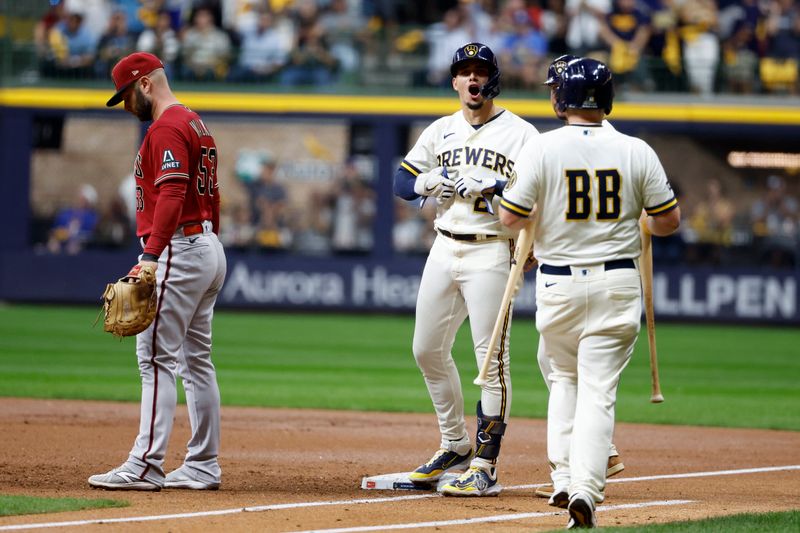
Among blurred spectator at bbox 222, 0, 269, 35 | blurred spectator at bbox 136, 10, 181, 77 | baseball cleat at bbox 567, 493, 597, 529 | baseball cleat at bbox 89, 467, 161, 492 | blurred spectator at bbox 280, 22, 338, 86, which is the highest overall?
blurred spectator at bbox 222, 0, 269, 35

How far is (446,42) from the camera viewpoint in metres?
22.0

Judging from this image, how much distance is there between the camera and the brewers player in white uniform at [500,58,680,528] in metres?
5.24

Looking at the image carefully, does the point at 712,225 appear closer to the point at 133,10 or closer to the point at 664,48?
the point at 664,48

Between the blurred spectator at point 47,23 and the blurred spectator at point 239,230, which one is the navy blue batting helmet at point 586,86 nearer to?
the blurred spectator at point 239,230

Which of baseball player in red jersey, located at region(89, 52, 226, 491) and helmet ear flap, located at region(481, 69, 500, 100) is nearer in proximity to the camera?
baseball player in red jersey, located at region(89, 52, 226, 491)

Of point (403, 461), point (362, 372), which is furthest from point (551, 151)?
point (362, 372)

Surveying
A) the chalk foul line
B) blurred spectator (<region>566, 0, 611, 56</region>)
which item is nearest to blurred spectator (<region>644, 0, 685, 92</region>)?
blurred spectator (<region>566, 0, 611, 56</region>)

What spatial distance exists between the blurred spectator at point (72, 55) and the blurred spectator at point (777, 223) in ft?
39.7

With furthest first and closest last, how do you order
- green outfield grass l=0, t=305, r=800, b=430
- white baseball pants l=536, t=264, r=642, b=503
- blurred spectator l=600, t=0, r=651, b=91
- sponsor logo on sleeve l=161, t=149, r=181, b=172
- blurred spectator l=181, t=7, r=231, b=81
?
1. blurred spectator l=181, t=7, r=231, b=81
2. blurred spectator l=600, t=0, r=651, b=91
3. green outfield grass l=0, t=305, r=800, b=430
4. sponsor logo on sleeve l=161, t=149, r=181, b=172
5. white baseball pants l=536, t=264, r=642, b=503

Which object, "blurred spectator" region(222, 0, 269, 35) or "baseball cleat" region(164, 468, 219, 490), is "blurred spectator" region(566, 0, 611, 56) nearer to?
"blurred spectator" region(222, 0, 269, 35)

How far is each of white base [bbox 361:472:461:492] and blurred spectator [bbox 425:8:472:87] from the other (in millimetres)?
15693

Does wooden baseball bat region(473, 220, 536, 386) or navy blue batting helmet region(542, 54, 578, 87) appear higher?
navy blue batting helmet region(542, 54, 578, 87)

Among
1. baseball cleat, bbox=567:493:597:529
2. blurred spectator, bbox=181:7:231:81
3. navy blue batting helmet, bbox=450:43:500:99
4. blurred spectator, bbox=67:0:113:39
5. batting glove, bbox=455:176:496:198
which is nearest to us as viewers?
baseball cleat, bbox=567:493:597:529

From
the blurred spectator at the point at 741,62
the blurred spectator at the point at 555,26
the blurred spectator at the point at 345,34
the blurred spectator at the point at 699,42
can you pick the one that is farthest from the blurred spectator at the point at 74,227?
the blurred spectator at the point at 741,62
